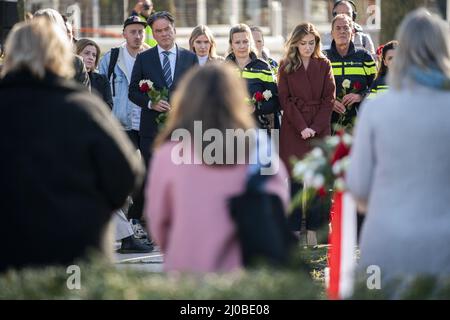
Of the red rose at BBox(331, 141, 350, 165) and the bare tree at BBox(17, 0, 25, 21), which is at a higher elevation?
the bare tree at BBox(17, 0, 25, 21)

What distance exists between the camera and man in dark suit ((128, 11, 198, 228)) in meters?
11.7

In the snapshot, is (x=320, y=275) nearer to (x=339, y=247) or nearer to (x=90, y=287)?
(x=339, y=247)

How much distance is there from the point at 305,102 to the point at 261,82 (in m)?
0.47

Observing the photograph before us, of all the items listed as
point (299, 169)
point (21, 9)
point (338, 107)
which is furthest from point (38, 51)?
point (21, 9)

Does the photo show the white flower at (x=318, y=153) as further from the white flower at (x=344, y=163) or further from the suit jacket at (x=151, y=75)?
the suit jacket at (x=151, y=75)

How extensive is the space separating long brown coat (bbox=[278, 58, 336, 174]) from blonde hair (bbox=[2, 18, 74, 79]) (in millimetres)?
5428

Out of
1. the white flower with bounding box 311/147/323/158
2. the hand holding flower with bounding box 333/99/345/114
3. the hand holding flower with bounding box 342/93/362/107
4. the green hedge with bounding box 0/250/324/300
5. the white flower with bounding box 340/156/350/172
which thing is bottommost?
the green hedge with bounding box 0/250/324/300

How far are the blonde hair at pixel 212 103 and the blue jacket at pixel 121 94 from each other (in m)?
6.37

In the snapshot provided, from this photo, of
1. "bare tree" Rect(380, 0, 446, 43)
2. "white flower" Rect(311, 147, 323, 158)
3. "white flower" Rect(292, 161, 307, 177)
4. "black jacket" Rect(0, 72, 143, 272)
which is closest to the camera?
"black jacket" Rect(0, 72, 143, 272)

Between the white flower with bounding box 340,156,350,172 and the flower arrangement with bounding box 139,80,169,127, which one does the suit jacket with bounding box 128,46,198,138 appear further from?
the white flower with bounding box 340,156,350,172

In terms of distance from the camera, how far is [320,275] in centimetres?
998

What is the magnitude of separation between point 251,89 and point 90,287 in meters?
6.49

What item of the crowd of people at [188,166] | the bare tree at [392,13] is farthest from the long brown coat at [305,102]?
the crowd of people at [188,166]

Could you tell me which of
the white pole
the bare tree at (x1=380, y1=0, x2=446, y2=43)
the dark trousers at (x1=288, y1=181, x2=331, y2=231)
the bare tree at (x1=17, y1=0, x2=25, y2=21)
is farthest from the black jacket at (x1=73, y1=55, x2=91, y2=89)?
the white pole
